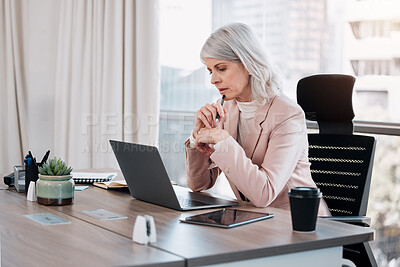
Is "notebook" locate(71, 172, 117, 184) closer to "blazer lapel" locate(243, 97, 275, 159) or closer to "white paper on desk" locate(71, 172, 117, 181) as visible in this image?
"white paper on desk" locate(71, 172, 117, 181)

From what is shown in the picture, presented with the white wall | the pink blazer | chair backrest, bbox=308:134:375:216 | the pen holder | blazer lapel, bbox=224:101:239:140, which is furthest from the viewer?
the white wall

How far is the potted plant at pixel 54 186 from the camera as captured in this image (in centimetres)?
Result: 177

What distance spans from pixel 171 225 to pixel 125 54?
2.38m

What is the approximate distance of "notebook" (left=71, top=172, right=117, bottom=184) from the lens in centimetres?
226

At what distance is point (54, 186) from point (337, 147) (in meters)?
1.08

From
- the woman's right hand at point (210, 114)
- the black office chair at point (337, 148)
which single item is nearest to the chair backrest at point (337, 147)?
the black office chair at point (337, 148)

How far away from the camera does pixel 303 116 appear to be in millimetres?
2059

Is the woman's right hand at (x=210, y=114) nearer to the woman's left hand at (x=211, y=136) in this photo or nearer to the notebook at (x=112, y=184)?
the woman's left hand at (x=211, y=136)

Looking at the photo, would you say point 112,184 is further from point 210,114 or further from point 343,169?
point 343,169

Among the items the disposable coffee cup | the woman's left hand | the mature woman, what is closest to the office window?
the mature woman

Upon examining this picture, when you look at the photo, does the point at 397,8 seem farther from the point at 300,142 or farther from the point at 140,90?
the point at 140,90

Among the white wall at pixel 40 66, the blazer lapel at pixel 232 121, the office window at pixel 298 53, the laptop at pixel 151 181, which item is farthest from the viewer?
the white wall at pixel 40 66

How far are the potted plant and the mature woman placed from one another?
18.8 inches

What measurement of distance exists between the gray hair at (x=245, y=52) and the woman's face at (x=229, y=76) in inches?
0.8
